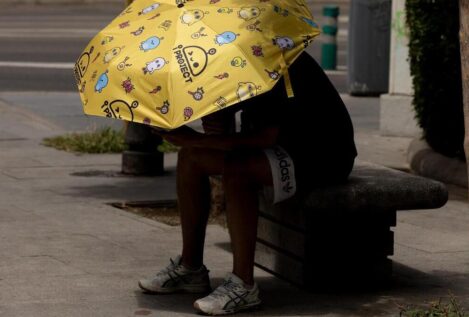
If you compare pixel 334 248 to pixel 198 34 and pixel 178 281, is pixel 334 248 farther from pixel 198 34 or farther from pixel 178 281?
pixel 198 34

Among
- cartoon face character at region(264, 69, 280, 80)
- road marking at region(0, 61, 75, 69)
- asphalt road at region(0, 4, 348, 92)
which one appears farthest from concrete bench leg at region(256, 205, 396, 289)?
Answer: road marking at region(0, 61, 75, 69)

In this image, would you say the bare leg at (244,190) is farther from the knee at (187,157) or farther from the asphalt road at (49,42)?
the asphalt road at (49,42)

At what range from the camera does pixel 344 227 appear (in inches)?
240

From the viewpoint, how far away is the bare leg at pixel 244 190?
5645mm

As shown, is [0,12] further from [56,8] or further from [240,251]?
[240,251]

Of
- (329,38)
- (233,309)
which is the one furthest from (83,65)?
(329,38)

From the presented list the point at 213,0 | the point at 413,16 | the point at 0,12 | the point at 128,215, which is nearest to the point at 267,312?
the point at 213,0

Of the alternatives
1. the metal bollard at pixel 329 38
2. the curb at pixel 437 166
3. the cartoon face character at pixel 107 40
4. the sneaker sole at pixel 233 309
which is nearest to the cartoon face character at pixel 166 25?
the cartoon face character at pixel 107 40

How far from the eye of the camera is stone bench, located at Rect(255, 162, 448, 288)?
5.84 m

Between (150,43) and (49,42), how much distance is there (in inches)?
679

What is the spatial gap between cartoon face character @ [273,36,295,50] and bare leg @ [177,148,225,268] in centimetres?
60

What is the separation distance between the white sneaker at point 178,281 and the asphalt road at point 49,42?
952cm

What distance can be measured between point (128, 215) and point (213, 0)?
2.56 m

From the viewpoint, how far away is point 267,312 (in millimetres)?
5719
